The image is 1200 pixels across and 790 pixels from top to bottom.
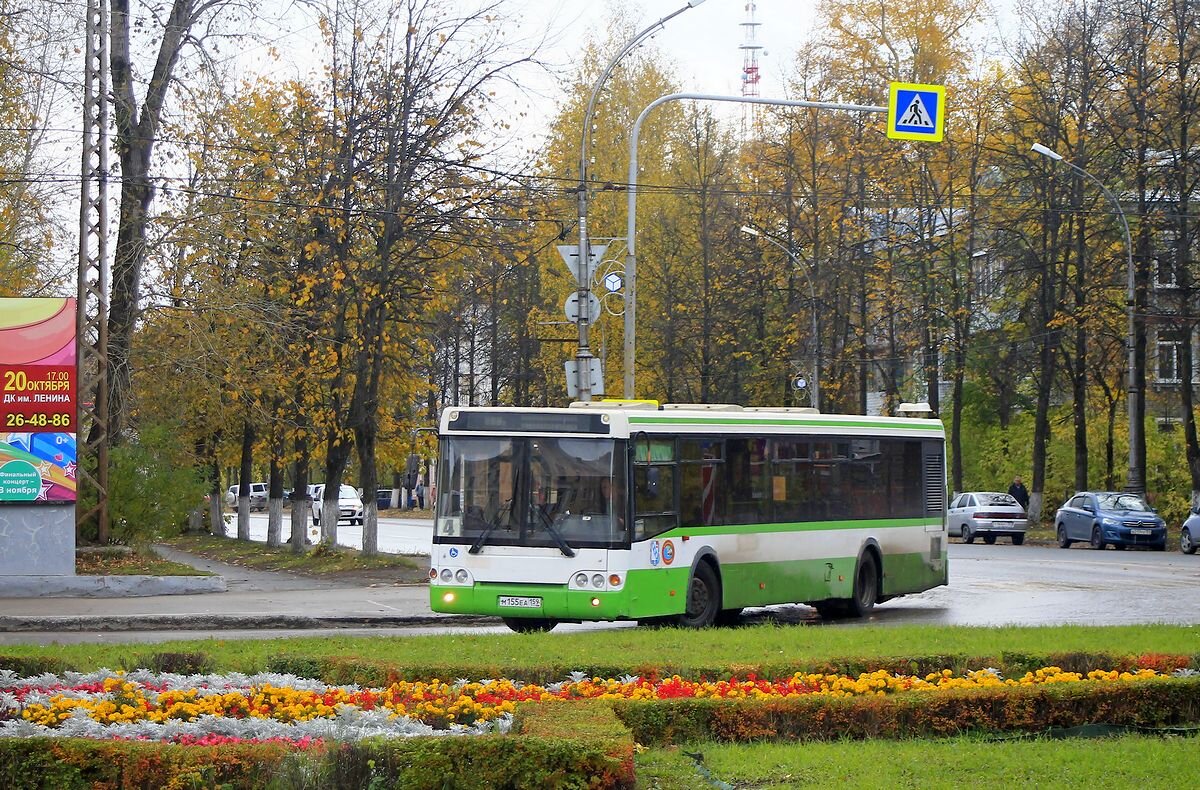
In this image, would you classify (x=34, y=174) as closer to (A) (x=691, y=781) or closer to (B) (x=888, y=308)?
(A) (x=691, y=781)

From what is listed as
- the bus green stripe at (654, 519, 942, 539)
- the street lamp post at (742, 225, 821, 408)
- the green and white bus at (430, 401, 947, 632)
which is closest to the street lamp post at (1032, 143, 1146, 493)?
the street lamp post at (742, 225, 821, 408)

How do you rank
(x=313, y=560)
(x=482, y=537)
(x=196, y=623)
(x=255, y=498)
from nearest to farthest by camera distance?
1. (x=482, y=537)
2. (x=196, y=623)
3. (x=313, y=560)
4. (x=255, y=498)

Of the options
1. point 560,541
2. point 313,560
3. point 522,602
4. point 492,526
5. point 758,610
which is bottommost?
point 758,610

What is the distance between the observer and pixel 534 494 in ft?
53.2

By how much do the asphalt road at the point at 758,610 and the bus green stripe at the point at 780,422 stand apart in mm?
2484

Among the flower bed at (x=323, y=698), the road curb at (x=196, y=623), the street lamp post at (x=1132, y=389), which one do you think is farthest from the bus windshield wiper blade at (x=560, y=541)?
the street lamp post at (x=1132, y=389)

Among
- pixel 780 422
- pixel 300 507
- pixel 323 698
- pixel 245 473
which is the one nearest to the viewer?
pixel 323 698

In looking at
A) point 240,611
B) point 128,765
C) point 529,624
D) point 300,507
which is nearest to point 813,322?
point 300,507

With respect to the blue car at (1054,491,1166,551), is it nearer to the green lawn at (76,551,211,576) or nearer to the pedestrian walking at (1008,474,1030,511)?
the pedestrian walking at (1008,474,1030,511)

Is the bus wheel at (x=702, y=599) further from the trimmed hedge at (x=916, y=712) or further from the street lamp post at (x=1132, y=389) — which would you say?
the street lamp post at (x=1132, y=389)

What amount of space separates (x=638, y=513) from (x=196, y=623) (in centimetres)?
591

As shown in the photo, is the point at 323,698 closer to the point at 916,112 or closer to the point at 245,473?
the point at 916,112

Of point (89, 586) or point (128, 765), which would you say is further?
point (89, 586)

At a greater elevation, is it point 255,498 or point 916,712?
point 255,498
